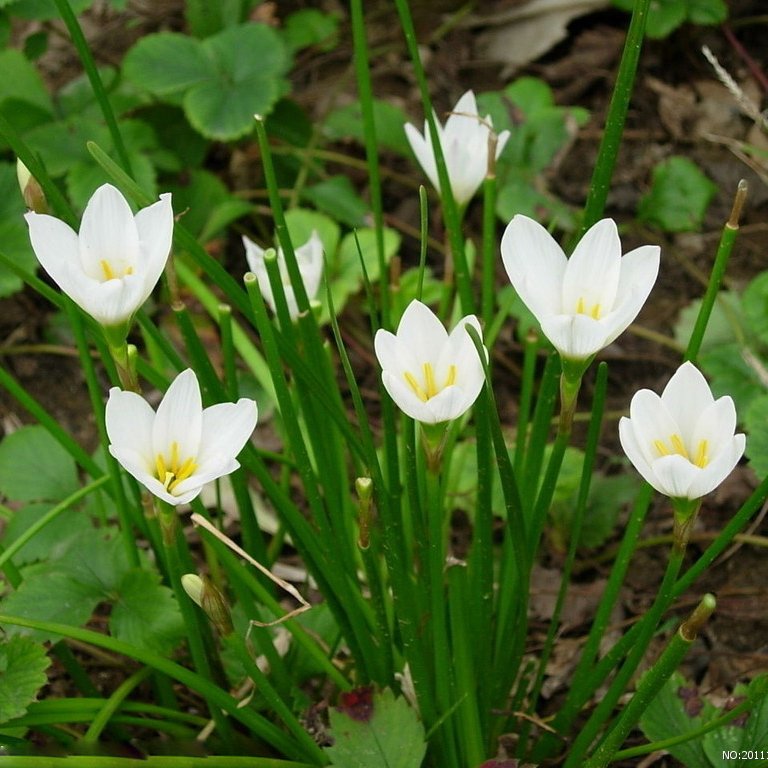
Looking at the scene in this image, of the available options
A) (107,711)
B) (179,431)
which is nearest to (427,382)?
(179,431)

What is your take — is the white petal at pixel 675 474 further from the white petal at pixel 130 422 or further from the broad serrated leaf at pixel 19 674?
the broad serrated leaf at pixel 19 674

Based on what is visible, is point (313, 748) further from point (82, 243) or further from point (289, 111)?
point (289, 111)

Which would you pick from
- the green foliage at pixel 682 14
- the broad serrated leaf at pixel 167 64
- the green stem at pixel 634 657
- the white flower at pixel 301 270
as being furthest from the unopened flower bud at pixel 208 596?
the green foliage at pixel 682 14

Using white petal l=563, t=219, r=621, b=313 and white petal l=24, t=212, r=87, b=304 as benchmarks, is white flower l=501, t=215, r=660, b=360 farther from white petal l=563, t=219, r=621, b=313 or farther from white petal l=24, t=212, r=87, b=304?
white petal l=24, t=212, r=87, b=304

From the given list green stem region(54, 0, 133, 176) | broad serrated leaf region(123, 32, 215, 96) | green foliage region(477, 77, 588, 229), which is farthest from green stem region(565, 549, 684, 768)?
broad serrated leaf region(123, 32, 215, 96)

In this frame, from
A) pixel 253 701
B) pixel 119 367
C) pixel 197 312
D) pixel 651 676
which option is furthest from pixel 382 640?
pixel 197 312

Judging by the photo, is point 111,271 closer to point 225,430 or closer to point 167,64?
point 225,430
